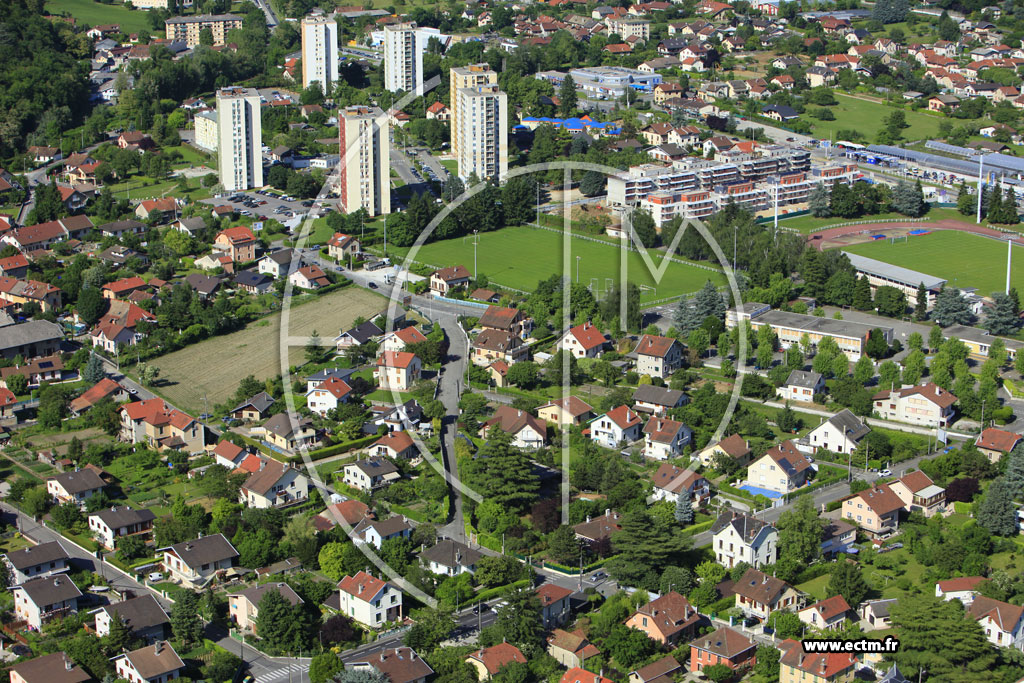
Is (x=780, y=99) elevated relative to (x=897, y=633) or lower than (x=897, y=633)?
elevated

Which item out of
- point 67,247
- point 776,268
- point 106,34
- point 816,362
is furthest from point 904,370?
point 106,34

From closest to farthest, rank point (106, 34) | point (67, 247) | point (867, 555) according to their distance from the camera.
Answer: point (867, 555)
point (67, 247)
point (106, 34)

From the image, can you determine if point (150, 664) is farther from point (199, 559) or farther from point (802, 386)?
point (802, 386)

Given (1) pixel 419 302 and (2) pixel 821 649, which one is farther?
(1) pixel 419 302

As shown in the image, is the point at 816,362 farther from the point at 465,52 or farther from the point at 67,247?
the point at 465,52

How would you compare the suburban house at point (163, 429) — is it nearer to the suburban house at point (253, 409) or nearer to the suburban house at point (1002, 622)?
the suburban house at point (253, 409)

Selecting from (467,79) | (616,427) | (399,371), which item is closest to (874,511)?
(616,427)

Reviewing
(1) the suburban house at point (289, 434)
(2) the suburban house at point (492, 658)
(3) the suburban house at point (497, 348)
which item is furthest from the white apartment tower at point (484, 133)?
(2) the suburban house at point (492, 658)
